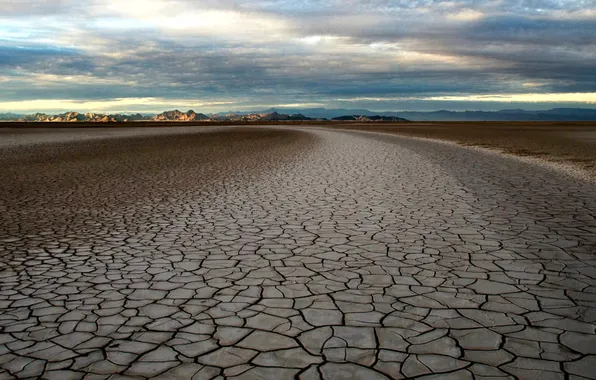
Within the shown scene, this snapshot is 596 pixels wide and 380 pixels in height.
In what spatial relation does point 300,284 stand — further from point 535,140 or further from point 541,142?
point 535,140

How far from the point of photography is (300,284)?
4184 millimetres

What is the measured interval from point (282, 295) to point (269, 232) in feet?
7.43

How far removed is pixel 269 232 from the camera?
6152 millimetres

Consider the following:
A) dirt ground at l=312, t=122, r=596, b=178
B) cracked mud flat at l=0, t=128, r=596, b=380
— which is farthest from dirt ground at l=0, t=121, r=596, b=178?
cracked mud flat at l=0, t=128, r=596, b=380

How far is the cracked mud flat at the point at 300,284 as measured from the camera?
2879 mm

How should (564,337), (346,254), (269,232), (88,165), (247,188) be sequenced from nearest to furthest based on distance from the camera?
(564,337), (346,254), (269,232), (247,188), (88,165)

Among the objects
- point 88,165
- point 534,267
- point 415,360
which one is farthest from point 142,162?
point 415,360

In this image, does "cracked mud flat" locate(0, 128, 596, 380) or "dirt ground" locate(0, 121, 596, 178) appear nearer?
"cracked mud flat" locate(0, 128, 596, 380)

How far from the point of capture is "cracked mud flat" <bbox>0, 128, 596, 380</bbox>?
9.45 ft

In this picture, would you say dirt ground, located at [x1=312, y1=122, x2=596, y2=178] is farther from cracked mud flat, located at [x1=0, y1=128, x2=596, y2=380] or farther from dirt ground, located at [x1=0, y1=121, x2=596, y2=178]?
cracked mud flat, located at [x1=0, y1=128, x2=596, y2=380]

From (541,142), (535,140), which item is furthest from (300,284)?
(535,140)

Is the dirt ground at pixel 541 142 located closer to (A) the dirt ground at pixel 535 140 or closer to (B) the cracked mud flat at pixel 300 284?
(A) the dirt ground at pixel 535 140

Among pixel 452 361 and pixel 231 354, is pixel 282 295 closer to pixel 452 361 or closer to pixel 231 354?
pixel 231 354

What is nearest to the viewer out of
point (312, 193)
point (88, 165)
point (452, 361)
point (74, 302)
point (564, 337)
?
point (452, 361)
